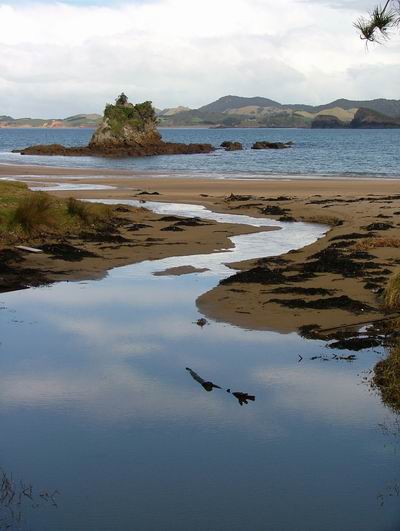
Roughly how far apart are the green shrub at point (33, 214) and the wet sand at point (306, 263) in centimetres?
256

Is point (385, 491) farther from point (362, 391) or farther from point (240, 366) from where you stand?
point (240, 366)

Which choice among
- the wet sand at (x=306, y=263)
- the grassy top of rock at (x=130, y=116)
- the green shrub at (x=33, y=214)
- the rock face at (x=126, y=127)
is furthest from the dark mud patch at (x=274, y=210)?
the grassy top of rock at (x=130, y=116)

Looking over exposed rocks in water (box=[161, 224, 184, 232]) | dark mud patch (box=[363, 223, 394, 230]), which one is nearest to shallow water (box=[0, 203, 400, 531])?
exposed rocks in water (box=[161, 224, 184, 232])

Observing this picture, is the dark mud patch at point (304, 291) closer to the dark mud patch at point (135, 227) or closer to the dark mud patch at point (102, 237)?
the dark mud patch at point (102, 237)

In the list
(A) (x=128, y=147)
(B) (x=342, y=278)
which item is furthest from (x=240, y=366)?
(A) (x=128, y=147)

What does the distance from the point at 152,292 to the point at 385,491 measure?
750cm

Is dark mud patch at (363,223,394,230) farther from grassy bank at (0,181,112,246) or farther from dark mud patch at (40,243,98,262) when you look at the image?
dark mud patch at (40,243,98,262)

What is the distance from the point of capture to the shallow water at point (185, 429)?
222 inches

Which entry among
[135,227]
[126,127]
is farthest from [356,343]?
[126,127]

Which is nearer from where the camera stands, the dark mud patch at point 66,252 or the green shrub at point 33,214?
the dark mud patch at point 66,252

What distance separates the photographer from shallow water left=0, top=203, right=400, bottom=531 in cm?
Result: 564

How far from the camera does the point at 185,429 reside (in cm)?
709

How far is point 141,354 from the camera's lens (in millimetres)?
9492

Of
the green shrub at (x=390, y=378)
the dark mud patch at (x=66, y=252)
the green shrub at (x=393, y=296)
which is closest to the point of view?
the green shrub at (x=390, y=378)
